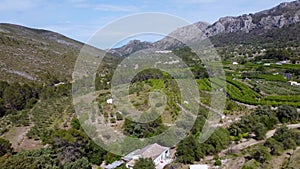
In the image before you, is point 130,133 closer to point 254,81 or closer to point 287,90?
point 287,90

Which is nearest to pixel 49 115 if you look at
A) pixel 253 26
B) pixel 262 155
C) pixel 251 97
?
pixel 262 155

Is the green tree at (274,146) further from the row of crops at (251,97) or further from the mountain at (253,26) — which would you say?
the mountain at (253,26)

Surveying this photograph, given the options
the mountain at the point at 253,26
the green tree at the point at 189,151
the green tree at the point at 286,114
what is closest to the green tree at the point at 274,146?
the green tree at the point at 189,151

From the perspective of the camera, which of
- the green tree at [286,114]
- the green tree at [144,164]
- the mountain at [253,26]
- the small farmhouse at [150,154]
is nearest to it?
the green tree at [144,164]

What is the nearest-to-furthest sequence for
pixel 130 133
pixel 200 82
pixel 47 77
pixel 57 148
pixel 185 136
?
pixel 57 148, pixel 185 136, pixel 130 133, pixel 200 82, pixel 47 77

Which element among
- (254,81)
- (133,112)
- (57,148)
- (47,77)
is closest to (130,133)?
(133,112)

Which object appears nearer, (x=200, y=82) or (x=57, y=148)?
(x=57, y=148)

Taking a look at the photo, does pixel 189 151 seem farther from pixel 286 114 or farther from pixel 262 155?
pixel 286 114

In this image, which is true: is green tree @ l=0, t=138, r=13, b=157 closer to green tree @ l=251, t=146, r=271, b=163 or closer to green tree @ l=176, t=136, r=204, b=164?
green tree @ l=176, t=136, r=204, b=164
